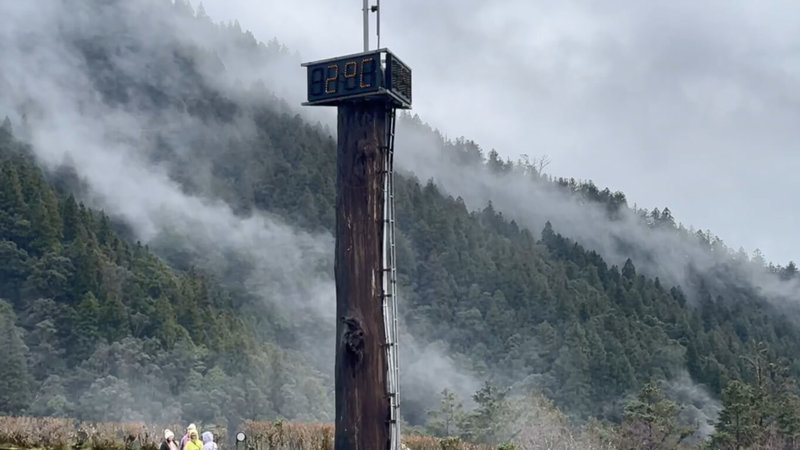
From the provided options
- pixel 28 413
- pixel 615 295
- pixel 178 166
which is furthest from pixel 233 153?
pixel 28 413

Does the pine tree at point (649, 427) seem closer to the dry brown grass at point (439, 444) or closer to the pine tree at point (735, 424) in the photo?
the pine tree at point (735, 424)

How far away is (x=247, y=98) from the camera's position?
4724 inches

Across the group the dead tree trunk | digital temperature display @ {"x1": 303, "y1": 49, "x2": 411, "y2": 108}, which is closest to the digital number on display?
digital temperature display @ {"x1": 303, "y1": 49, "x2": 411, "y2": 108}

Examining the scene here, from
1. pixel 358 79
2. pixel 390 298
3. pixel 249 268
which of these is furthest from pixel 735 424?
pixel 249 268

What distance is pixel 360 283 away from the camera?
7.94m

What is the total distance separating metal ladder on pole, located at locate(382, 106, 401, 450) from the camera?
309 inches

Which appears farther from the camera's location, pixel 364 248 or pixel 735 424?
pixel 735 424

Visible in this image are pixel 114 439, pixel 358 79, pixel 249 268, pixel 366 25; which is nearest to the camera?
pixel 358 79

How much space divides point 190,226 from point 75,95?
104 ft

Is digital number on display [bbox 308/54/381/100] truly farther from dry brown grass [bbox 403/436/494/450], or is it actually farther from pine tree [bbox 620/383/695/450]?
pine tree [bbox 620/383/695/450]

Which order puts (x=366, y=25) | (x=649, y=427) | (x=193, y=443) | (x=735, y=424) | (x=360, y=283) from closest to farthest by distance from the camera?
(x=360, y=283) → (x=366, y=25) → (x=193, y=443) → (x=735, y=424) → (x=649, y=427)

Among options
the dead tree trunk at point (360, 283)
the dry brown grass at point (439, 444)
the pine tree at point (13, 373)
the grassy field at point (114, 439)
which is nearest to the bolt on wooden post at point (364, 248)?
the dead tree trunk at point (360, 283)

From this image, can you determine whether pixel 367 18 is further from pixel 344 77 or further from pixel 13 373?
pixel 13 373

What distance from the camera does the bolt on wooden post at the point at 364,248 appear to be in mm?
7812
